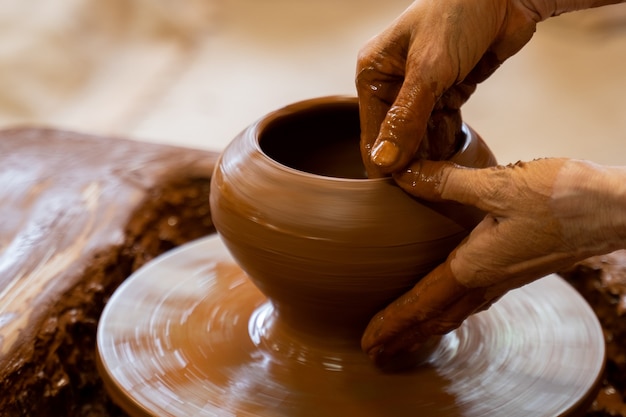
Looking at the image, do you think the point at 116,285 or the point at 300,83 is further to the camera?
the point at 300,83

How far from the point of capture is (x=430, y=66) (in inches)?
48.8

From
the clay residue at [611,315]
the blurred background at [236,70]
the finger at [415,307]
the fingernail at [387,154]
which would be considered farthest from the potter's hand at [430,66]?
the blurred background at [236,70]

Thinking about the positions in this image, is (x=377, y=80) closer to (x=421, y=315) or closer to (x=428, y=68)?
(x=428, y=68)

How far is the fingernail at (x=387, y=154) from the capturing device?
122 centimetres

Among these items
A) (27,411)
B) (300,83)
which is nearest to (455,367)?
(27,411)

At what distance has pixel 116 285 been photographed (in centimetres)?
173

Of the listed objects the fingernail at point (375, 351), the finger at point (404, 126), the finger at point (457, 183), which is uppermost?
the finger at point (404, 126)

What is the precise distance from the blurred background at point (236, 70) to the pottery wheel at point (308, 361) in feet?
5.47

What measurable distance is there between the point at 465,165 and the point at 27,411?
77 centimetres

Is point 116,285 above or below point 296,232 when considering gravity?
below

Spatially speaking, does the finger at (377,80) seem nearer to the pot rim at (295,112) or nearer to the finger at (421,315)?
the pot rim at (295,112)

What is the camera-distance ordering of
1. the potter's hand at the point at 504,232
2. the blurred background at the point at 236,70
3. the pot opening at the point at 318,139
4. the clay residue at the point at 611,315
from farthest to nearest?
the blurred background at the point at 236,70 < the clay residue at the point at 611,315 < the pot opening at the point at 318,139 < the potter's hand at the point at 504,232

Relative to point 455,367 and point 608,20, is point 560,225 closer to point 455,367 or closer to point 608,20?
point 455,367

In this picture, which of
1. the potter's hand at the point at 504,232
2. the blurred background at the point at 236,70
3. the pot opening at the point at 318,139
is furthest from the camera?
the blurred background at the point at 236,70
